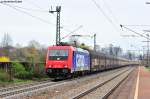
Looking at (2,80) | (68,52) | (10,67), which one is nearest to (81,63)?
(68,52)

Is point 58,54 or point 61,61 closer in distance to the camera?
point 61,61

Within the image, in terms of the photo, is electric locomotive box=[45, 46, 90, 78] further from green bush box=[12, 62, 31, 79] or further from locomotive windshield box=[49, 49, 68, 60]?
green bush box=[12, 62, 31, 79]

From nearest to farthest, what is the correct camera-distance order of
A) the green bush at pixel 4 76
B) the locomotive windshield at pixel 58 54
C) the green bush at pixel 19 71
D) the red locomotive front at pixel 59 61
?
the green bush at pixel 4 76 → the green bush at pixel 19 71 → the red locomotive front at pixel 59 61 → the locomotive windshield at pixel 58 54

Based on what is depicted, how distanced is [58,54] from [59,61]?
0.75 m

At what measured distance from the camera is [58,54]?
39.5 m

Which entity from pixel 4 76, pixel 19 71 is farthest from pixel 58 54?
pixel 4 76

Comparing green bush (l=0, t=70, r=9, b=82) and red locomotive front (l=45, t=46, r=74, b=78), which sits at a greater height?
red locomotive front (l=45, t=46, r=74, b=78)

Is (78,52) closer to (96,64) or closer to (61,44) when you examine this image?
(61,44)

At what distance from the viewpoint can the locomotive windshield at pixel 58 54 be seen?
39306mm

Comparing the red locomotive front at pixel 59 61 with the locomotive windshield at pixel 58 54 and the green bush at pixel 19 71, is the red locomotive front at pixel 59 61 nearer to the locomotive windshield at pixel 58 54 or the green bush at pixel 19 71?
the locomotive windshield at pixel 58 54

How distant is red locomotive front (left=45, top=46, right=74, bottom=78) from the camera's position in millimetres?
38562

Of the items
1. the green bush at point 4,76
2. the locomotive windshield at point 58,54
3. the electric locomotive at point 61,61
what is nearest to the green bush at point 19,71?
the electric locomotive at point 61,61

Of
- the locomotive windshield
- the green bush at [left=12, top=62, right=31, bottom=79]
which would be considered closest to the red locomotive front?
the locomotive windshield

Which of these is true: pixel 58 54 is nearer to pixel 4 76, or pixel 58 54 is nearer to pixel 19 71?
pixel 19 71
